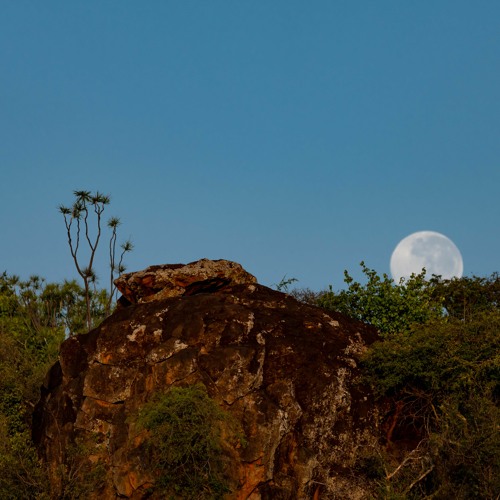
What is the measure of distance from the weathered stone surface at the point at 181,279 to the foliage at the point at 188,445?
8.65 meters

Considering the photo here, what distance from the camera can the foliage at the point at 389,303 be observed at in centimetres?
3572

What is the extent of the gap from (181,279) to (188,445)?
9.95 meters

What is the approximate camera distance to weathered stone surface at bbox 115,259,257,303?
30.6 m

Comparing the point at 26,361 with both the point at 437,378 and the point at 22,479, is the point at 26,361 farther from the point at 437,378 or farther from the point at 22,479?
the point at 437,378

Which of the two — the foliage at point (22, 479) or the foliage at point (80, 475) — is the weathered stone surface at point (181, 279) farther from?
the foliage at point (22, 479)

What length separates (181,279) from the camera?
30.6m

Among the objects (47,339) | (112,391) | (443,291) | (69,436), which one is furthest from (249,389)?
(443,291)

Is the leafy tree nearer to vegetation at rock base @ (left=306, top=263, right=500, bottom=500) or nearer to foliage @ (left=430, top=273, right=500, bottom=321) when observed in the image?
vegetation at rock base @ (left=306, top=263, right=500, bottom=500)

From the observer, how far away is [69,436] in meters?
25.3

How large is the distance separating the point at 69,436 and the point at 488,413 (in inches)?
523

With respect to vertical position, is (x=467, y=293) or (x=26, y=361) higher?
(x=467, y=293)

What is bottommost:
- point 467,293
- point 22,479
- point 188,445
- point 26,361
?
point 188,445

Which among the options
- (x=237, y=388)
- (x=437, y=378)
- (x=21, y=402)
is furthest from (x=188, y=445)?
(x=21, y=402)

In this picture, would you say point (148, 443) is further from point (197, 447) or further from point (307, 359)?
point (307, 359)
